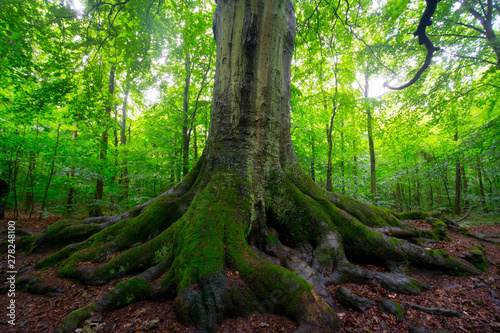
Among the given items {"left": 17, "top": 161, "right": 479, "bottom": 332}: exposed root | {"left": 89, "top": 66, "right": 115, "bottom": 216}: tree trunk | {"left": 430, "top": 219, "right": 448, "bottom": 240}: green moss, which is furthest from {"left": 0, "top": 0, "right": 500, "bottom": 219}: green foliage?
{"left": 17, "top": 161, "right": 479, "bottom": 332}: exposed root

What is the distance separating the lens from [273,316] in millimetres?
2010

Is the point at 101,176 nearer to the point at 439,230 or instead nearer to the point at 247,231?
the point at 247,231

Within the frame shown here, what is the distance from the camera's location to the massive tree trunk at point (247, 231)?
2082mm

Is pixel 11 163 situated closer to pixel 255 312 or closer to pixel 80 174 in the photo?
pixel 80 174

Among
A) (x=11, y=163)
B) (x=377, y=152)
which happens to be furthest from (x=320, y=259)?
(x=377, y=152)

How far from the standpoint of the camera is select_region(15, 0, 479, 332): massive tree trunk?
2.08m

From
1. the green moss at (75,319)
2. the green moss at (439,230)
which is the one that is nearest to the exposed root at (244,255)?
the green moss at (75,319)

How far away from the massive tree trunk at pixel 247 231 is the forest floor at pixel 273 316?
0.39ft

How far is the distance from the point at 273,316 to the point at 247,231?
3.70ft

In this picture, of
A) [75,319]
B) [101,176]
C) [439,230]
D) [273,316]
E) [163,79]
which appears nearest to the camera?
[75,319]

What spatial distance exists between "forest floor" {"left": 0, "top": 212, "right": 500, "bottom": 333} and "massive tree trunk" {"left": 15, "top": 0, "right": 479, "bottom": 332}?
4.7 inches

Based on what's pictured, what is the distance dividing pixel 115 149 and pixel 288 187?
38.8 ft

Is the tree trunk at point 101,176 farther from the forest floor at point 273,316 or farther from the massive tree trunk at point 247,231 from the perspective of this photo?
the forest floor at point 273,316

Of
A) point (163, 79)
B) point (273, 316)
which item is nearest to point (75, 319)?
point (273, 316)
